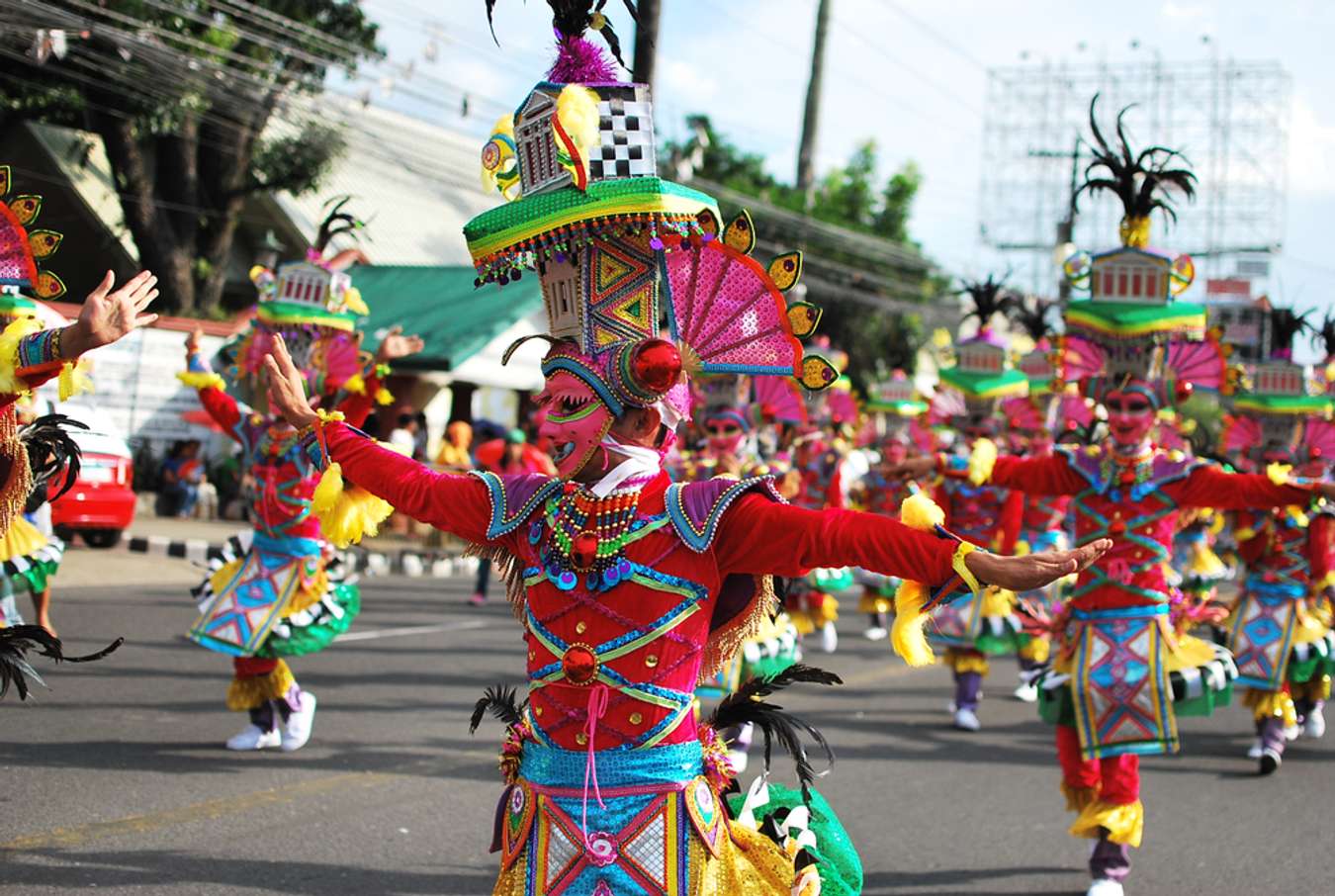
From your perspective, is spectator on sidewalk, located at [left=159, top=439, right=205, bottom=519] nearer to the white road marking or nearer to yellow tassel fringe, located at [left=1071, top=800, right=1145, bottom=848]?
the white road marking

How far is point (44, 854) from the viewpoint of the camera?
555 cm

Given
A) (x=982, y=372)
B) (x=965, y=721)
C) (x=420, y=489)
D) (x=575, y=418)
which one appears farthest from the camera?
(x=982, y=372)

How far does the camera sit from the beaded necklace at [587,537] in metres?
3.63

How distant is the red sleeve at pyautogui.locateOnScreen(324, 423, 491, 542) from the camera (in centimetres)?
381

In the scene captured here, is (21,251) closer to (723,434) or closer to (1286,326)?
(723,434)

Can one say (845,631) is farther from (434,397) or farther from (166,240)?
(166,240)

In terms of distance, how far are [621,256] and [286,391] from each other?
1.00 meters

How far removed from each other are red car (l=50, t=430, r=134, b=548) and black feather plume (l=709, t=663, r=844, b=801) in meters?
11.9

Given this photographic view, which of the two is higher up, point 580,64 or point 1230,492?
point 580,64

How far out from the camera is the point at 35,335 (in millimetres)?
4559

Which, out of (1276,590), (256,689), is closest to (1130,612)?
(1276,590)

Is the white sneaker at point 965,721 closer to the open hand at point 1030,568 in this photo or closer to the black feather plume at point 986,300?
the black feather plume at point 986,300

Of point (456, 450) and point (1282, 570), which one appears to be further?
point (456, 450)

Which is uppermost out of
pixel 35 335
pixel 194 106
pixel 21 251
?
pixel 194 106
